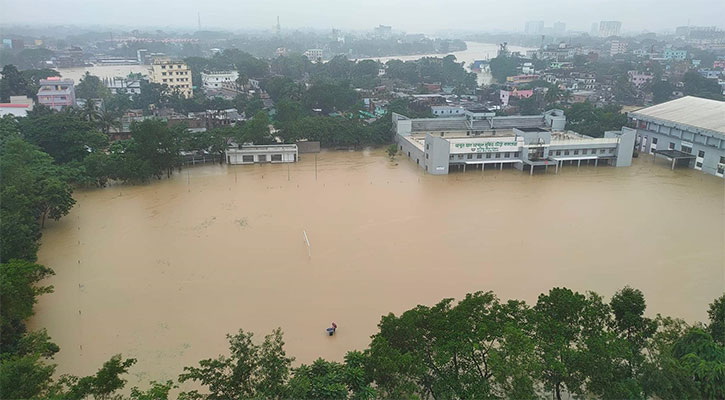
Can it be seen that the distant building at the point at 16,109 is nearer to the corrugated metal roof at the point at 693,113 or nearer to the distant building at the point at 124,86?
the distant building at the point at 124,86

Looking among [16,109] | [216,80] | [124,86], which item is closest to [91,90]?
[124,86]

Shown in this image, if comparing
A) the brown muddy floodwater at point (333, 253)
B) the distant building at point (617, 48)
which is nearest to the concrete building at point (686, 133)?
the brown muddy floodwater at point (333, 253)

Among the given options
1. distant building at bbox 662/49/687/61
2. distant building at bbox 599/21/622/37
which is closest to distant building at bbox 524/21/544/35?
distant building at bbox 599/21/622/37

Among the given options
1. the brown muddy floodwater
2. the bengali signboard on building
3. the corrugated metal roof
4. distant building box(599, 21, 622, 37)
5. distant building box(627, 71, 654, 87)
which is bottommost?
→ the brown muddy floodwater

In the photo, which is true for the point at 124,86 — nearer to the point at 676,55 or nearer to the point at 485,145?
the point at 485,145

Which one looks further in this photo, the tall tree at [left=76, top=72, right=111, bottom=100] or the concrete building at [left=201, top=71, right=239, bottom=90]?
the concrete building at [left=201, top=71, right=239, bottom=90]

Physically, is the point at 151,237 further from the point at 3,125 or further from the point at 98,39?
the point at 98,39

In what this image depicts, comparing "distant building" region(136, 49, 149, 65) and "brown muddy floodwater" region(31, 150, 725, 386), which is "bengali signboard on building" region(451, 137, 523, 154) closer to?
"brown muddy floodwater" region(31, 150, 725, 386)
